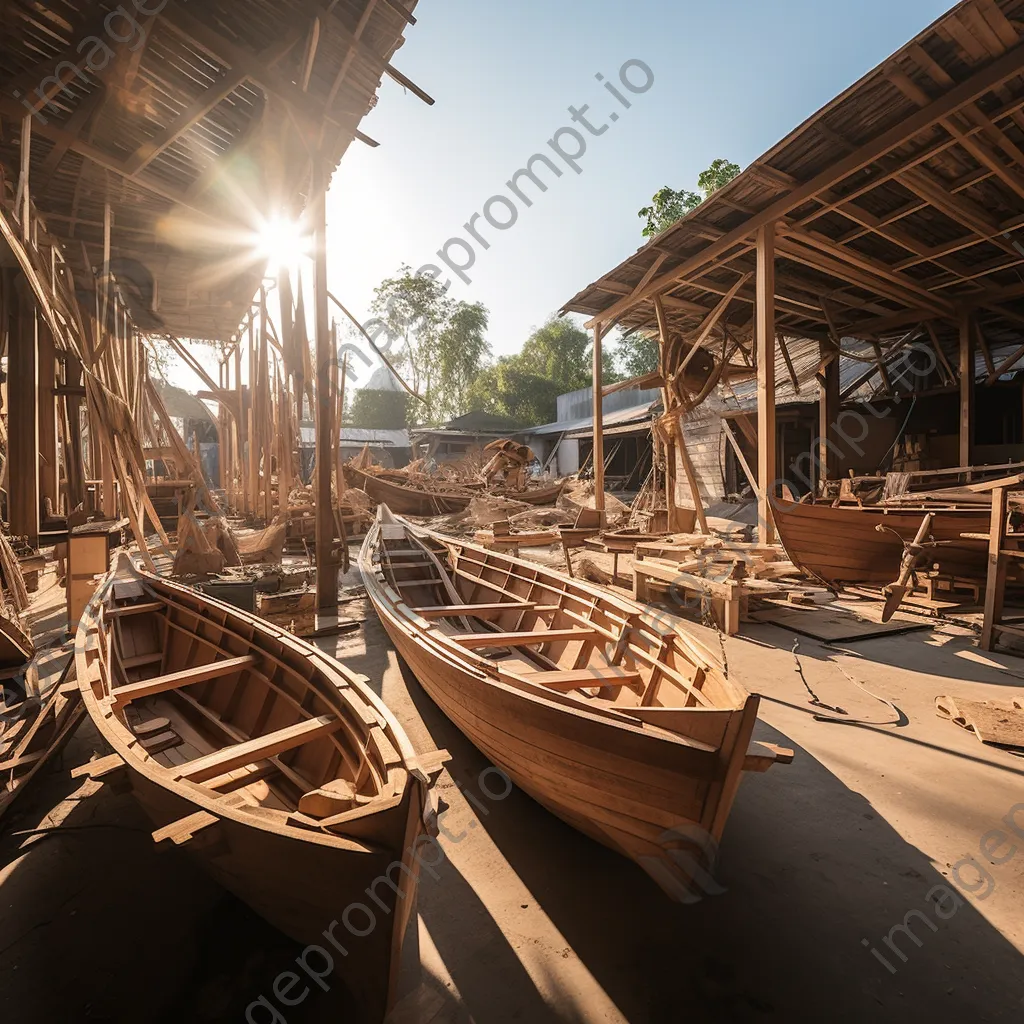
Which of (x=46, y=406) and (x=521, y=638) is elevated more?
(x=46, y=406)

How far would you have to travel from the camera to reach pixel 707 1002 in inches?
69.1

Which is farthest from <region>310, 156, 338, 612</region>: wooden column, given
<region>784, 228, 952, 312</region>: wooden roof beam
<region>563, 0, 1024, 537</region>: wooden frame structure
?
<region>784, 228, 952, 312</region>: wooden roof beam

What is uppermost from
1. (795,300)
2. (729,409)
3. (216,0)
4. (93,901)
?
(216,0)

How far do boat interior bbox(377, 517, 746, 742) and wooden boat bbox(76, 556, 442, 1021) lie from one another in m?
0.85

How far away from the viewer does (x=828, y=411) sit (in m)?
13.2

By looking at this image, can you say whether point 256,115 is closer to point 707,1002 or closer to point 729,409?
point 707,1002

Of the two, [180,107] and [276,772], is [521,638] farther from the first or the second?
[180,107]

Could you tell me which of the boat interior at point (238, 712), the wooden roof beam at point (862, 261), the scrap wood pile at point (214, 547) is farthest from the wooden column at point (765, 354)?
the scrap wood pile at point (214, 547)

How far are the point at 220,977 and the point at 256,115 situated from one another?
834cm

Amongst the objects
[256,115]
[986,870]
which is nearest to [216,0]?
[256,115]

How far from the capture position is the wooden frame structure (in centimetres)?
562

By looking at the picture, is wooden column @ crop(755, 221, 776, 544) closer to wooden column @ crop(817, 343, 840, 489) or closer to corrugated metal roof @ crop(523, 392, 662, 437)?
wooden column @ crop(817, 343, 840, 489)

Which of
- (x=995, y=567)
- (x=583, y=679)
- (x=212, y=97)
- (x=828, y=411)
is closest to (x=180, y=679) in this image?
(x=583, y=679)

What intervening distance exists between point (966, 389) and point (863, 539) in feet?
24.6
